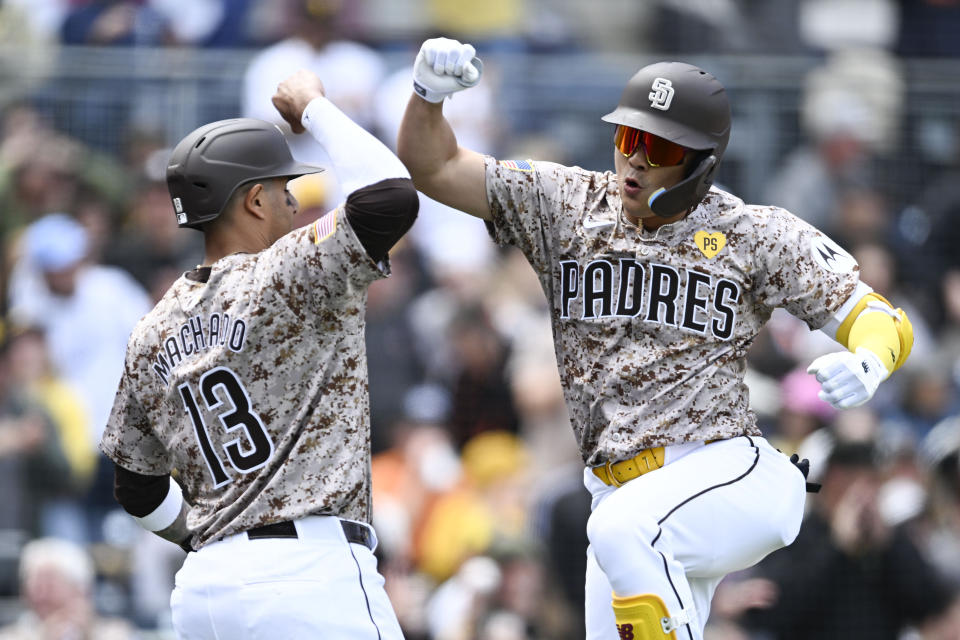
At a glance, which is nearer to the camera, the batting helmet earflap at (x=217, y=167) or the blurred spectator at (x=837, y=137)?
the batting helmet earflap at (x=217, y=167)

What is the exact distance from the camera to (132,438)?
417 cm

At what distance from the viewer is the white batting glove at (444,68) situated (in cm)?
389

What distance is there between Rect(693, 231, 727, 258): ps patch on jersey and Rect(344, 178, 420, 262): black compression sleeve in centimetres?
92

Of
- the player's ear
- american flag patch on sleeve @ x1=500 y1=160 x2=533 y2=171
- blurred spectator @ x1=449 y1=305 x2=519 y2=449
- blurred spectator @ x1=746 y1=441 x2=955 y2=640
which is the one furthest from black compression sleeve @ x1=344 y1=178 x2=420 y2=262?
blurred spectator @ x1=449 y1=305 x2=519 y2=449

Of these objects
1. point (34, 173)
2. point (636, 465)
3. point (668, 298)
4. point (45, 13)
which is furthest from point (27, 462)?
point (668, 298)

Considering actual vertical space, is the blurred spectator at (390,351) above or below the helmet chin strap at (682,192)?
below

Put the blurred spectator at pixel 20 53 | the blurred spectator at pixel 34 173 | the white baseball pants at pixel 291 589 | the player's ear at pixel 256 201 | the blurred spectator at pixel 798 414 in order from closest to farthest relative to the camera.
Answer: the white baseball pants at pixel 291 589, the player's ear at pixel 256 201, the blurred spectator at pixel 798 414, the blurred spectator at pixel 34 173, the blurred spectator at pixel 20 53

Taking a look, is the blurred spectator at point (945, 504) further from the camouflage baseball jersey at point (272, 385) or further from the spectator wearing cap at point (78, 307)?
the camouflage baseball jersey at point (272, 385)

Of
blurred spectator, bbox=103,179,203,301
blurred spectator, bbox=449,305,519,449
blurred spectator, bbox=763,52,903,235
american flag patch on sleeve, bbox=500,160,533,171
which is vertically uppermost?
american flag patch on sleeve, bbox=500,160,533,171

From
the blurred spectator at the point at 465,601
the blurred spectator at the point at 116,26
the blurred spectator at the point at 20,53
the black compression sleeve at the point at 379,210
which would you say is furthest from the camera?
the blurred spectator at the point at 116,26

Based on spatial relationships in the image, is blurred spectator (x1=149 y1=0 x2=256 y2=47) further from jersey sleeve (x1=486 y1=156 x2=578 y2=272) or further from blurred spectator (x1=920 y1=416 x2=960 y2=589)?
jersey sleeve (x1=486 y1=156 x2=578 y2=272)

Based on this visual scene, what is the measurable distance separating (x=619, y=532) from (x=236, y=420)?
3.41 ft

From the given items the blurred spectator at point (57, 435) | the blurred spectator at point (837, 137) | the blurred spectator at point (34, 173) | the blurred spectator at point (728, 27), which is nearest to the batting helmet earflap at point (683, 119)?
the blurred spectator at point (837, 137)

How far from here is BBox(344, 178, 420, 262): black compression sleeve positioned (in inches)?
141
